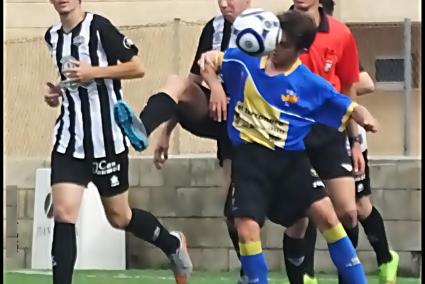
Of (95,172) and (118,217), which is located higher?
(95,172)

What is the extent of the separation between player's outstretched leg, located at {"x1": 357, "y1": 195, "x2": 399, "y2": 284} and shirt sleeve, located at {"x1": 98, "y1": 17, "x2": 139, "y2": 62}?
1.93 m

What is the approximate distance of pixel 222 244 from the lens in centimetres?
1181

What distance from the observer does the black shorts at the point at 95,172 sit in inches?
311

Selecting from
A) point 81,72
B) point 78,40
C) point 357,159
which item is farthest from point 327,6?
point 81,72

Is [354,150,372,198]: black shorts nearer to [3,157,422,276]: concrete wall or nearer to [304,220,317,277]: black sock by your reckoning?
[304,220,317,277]: black sock

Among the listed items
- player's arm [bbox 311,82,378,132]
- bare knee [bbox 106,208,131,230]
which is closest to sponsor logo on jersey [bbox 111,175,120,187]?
bare knee [bbox 106,208,131,230]

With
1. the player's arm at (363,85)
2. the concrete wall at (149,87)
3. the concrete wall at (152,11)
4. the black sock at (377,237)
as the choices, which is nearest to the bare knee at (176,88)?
the player's arm at (363,85)

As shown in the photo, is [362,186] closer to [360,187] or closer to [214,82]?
[360,187]

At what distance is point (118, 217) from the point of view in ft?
27.4

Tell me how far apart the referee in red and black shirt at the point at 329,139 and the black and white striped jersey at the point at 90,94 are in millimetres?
1118

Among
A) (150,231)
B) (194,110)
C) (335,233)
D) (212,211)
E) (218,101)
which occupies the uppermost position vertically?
(218,101)

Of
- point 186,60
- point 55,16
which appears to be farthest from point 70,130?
point 55,16

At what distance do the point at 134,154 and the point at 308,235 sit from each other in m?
4.35

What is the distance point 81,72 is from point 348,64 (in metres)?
1.56
